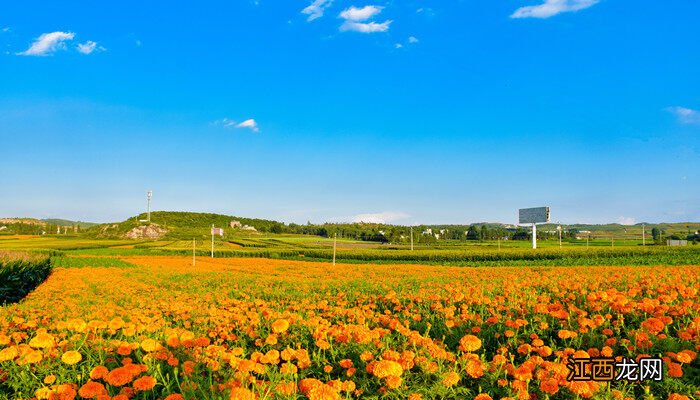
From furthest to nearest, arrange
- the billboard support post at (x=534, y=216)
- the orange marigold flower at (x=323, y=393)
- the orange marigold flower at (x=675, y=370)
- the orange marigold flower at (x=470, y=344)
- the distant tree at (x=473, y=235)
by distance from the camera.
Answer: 1. the distant tree at (x=473, y=235)
2. the billboard support post at (x=534, y=216)
3. the orange marigold flower at (x=470, y=344)
4. the orange marigold flower at (x=675, y=370)
5. the orange marigold flower at (x=323, y=393)

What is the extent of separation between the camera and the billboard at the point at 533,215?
97.2 metres

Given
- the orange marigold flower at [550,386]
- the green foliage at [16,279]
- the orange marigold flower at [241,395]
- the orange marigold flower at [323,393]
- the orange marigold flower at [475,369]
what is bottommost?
the green foliage at [16,279]

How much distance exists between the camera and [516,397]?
3.15 m

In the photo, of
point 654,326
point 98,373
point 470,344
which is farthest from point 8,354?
point 654,326

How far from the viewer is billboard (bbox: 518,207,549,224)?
319 feet

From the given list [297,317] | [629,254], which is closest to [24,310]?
[297,317]

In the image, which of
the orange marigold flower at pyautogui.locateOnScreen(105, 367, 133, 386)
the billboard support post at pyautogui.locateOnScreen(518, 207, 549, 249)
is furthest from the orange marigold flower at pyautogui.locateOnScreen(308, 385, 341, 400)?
the billboard support post at pyautogui.locateOnScreen(518, 207, 549, 249)

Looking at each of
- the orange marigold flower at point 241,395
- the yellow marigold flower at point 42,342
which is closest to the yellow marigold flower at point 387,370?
the orange marigold flower at point 241,395

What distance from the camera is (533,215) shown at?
99.9 metres

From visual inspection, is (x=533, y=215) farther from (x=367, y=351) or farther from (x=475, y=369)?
(x=367, y=351)

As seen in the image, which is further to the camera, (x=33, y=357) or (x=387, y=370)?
(x=33, y=357)

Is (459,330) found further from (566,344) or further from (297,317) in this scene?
(297,317)

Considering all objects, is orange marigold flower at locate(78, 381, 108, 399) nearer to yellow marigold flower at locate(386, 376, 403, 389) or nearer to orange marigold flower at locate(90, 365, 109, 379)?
orange marigold flower at locate(90, 365, 109, 379)

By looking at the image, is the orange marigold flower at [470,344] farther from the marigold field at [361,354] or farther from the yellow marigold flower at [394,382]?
the yellow marigold flower at [394,382]
